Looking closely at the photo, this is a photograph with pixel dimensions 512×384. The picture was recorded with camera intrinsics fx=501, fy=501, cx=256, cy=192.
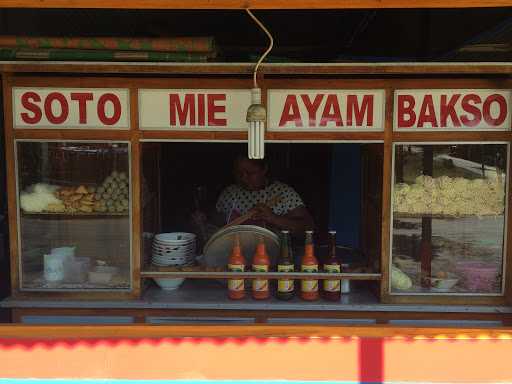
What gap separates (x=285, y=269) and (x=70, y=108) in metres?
1.60

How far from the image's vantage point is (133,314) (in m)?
3.05

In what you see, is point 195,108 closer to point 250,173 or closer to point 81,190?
point 81,190

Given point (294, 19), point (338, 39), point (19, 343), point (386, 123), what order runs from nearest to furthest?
1. point (19, 343)
2. point (386, 123)
3. point (294, 19)
4. point (338, 39)

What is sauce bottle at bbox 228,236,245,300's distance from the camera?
305 centimetres

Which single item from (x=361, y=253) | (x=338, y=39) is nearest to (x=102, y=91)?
(x=361, y=253)

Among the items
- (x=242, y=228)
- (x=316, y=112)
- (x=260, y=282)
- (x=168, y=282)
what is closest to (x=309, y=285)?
(x=260, y=282)

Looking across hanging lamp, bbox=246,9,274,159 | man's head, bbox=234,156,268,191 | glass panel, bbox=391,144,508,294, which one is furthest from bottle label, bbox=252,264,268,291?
man's head, bbox=234,156,268,191

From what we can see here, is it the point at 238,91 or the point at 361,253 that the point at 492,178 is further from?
the point at 238,91

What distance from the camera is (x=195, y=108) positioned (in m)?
2.97

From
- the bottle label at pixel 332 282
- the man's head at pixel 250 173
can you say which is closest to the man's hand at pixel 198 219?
the man's head at pixel 250 173

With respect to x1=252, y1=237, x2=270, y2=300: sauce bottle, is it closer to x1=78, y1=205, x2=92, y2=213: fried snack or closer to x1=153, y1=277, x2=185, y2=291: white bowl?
x1=153, y1=277, x2=185, y2=291: white bowl

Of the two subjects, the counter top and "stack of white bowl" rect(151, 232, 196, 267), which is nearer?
the counter top

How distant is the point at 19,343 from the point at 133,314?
912 mm

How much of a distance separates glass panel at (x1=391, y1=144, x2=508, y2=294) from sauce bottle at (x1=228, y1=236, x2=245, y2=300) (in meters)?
0.92
